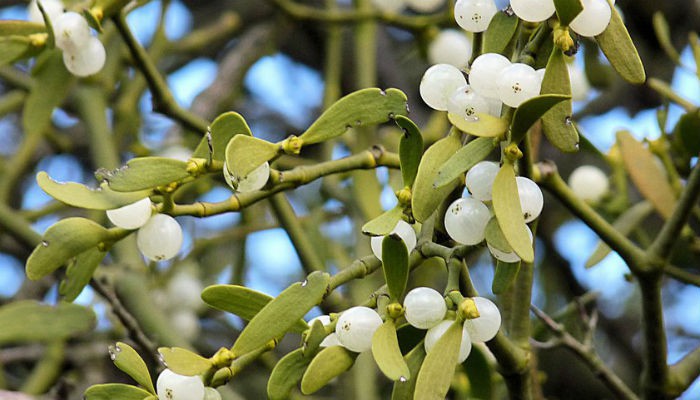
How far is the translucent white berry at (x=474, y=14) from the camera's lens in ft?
1.70

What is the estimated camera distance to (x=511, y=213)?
43 centimetres

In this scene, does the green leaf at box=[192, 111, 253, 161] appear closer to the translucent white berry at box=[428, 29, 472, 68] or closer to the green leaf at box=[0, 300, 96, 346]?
the green leaf at box=[0, 300, 96, 346]

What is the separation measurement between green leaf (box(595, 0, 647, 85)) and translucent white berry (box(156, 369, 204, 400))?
254mm

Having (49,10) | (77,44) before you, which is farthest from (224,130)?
(49,10)

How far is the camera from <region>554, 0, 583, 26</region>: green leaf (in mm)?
439

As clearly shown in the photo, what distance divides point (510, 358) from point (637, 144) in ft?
1.10

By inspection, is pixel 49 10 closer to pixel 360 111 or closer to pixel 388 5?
pixel 360 111

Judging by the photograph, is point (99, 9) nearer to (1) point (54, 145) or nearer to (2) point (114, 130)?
(2) point (114, 130)

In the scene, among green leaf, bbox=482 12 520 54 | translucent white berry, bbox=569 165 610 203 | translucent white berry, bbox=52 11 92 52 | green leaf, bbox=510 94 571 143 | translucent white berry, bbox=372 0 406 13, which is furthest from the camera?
translucent white berry, bbox=372 0 406 13

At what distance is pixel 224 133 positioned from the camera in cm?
52

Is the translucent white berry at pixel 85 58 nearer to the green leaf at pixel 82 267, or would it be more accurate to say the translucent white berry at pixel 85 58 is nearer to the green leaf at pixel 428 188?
the green leaf at pixel 82 267

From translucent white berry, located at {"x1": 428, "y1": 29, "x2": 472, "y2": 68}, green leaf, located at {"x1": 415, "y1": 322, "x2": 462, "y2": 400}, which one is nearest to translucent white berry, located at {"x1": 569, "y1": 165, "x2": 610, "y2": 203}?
translucent white berry, located at {"x1": 428, "y1": 29, "x2": 472, "y2": 68}

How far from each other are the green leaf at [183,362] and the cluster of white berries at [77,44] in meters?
0.32

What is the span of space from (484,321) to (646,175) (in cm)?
42
